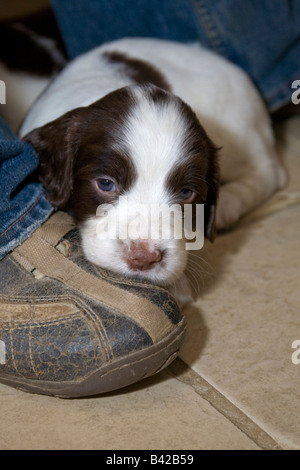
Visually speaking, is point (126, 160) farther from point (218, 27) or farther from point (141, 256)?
point (218, 27)

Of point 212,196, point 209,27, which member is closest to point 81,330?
point 212,196

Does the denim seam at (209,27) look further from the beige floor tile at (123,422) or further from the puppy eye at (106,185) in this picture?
the beige floor tile at (123,422)

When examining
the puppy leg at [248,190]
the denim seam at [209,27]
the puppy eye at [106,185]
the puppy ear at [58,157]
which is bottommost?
the puppy leg at [248,190]

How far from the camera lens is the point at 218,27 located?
3629 millimetres

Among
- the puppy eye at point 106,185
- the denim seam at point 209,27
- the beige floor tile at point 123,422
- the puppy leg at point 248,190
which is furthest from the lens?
the denim seam at point 209,27

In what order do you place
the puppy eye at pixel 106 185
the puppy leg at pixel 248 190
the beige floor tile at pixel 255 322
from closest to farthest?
the beige floor tile at pixel 255 322 → the puppy eye at pixel 106 185 → the puppy leg at pixel 248 190

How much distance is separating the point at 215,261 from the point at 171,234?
67 centimetres

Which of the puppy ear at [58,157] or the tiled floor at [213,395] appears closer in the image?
the tiled floor at [213,395]

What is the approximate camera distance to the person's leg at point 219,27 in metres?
3.62

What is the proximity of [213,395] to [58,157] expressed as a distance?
1.07 metres

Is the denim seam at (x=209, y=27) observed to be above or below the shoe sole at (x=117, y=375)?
below

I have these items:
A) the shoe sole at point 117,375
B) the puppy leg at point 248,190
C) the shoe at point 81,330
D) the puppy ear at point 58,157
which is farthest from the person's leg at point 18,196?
the puppy leg at point 248,190

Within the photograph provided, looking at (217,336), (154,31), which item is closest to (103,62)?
(154,31)

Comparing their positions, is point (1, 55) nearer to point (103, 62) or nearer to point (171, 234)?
point (103, 62)
